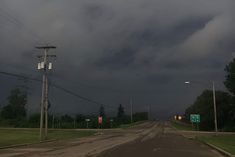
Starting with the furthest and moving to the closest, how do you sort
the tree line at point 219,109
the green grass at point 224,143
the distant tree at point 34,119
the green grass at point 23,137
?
the distant tree at point 34,119 < the tree line at point 219,109 < the green grass at point 23,137 < the green grass at point 224,143

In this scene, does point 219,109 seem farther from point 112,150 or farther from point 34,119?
point 112,150

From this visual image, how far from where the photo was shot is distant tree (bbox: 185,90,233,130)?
106 meters

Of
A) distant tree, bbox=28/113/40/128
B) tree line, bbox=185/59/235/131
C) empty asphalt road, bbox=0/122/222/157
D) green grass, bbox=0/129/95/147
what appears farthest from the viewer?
distant tree, bbox=28/113/40/128

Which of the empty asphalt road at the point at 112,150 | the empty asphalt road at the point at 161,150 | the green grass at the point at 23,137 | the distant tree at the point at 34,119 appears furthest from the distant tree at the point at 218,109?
the empty asphalt road at the point at 161,150

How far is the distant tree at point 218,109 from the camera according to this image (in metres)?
106

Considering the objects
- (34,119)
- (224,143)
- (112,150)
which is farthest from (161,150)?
(34,119)

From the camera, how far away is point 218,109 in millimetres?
106500

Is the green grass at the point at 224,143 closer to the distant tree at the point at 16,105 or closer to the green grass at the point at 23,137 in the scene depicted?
the green grass at the point at 23,137

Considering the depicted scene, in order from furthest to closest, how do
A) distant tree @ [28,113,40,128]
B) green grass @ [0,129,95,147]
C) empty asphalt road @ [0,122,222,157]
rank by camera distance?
distant tree @ [28,113,40,128] < green grass @ [0,129,95,147] < empty asphalt road @ [0,122,222,157]

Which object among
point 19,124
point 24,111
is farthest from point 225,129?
point 24,111

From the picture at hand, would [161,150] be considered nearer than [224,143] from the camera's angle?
Yes

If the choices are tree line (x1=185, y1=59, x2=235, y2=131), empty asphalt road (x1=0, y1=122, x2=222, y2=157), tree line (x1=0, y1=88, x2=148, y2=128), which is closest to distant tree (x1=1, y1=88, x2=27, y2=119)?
tree line (x1=0, y1=88, x2=148, y2=128)

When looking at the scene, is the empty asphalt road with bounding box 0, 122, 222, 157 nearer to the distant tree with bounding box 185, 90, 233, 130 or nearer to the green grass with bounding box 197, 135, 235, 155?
the green grass with bounding box 197, 135, 235, 155

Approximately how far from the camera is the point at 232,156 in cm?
2708
